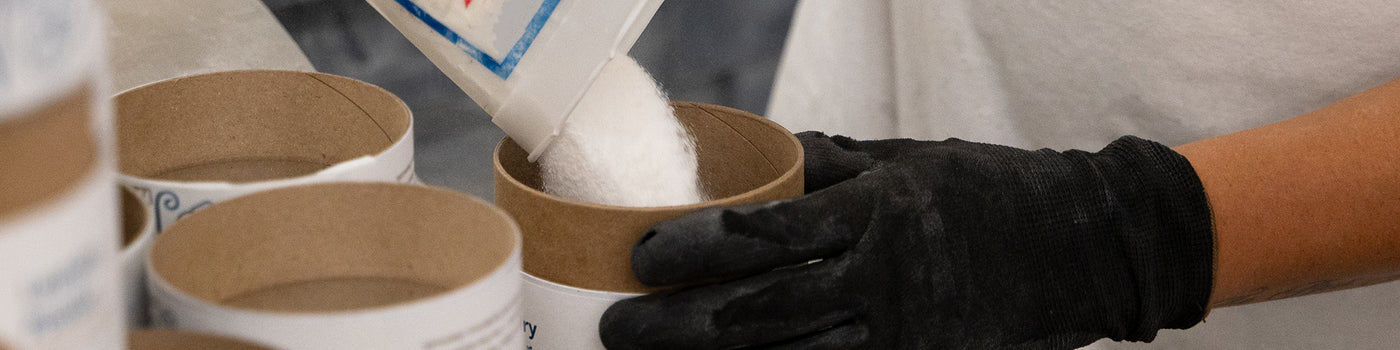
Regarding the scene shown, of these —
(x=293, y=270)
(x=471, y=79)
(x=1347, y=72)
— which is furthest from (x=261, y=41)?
(x=1347, y=72)

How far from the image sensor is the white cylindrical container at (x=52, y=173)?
151 mm

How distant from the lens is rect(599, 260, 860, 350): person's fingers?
1.54 feet

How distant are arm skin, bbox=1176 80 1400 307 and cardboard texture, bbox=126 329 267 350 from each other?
Answer: 621 millimetres

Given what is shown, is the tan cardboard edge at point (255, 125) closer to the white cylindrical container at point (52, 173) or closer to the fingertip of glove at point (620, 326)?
the fingertip of glove at point (620, 326)

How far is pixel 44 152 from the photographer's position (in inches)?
6.1

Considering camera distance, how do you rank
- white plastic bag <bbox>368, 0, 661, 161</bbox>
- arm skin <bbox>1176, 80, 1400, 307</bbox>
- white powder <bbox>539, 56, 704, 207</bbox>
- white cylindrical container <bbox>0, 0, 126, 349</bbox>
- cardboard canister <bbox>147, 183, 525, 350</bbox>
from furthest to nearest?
arm skin <bbox>1176, 80, 1400, 307</bbox> → white powder <bbox>539, 56, 704, 207</bbox> → white plastic bag <bbox>368, 0, 661, 161</bbox> → cardboard canister <bbox>147, 183, 525, 350</bbox> → white cylindrical container <bbox>0, 0, 126, 349</bbox>

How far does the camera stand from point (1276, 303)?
2.65ft

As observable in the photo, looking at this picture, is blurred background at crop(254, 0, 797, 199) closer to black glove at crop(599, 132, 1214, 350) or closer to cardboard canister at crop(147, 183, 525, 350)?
black glove at crop(599, 132, 1214, 350)

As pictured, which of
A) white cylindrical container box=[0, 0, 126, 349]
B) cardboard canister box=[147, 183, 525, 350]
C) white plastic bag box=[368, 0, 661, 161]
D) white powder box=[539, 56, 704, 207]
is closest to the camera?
white cylindrical container box=[0, 0, 126, 349]

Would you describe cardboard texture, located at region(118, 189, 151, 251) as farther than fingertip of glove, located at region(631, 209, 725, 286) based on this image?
No

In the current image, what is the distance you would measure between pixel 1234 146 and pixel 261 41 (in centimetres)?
73

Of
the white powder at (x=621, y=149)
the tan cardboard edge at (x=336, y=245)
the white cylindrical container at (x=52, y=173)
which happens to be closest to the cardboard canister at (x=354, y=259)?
the tan cardboard edge at (x=336, y=245)

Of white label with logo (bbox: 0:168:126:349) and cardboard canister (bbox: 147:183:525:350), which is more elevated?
white label with logo (bbox: 0:168:126:349)

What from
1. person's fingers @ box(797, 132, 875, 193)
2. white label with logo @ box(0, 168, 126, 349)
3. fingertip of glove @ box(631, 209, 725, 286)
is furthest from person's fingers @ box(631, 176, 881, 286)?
white label with logo @ box(0, 168, 126, 349)
